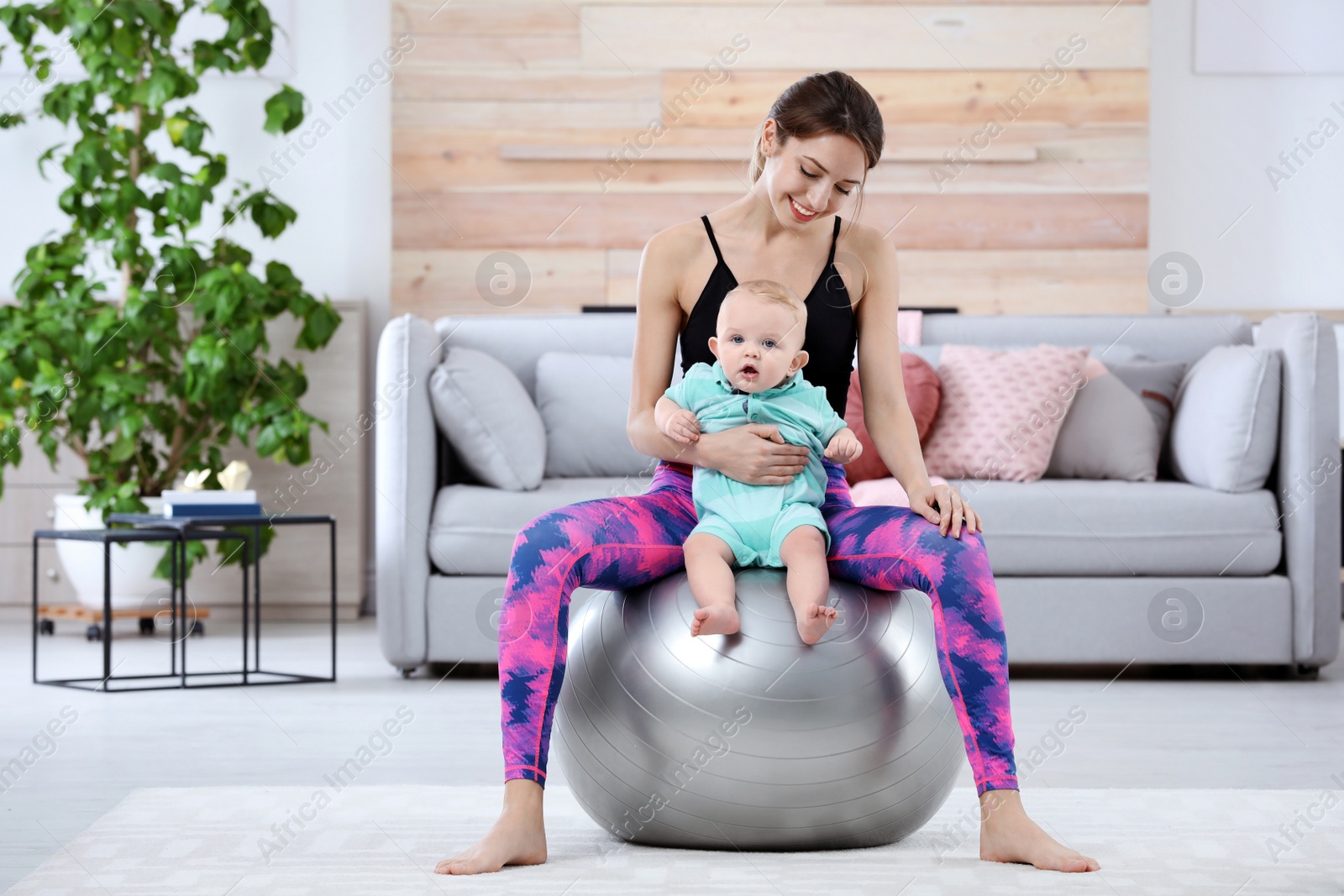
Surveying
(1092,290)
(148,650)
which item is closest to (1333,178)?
(1092,290)

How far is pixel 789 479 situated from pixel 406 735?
1.10 meters

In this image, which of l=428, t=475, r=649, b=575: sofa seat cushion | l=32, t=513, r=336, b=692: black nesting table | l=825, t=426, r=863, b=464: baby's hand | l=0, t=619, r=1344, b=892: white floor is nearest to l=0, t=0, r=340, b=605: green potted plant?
l=32, t=513, r=336, b=692: black nesting table

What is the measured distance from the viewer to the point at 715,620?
1548 mm

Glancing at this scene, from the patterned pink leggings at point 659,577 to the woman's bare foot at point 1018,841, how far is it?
0.07 feet

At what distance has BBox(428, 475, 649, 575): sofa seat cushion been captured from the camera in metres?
3.04

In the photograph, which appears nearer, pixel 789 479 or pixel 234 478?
pixel 789 479

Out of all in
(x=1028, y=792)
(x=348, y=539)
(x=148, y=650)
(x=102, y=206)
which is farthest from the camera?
(x=348, y=539)

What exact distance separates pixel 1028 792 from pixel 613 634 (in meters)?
0.77

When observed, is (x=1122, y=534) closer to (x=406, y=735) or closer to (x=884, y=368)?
(x=884, y=368)

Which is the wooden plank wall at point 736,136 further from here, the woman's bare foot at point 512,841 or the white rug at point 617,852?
the woman's bare foot at point 512,841

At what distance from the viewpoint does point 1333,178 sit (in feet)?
15.2

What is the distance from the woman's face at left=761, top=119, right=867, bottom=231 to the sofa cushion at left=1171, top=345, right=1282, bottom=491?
5.82 ft

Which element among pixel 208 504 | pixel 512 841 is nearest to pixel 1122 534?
pixel 512 841

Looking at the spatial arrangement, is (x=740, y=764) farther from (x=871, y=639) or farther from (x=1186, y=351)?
(x=1186, y=351)
